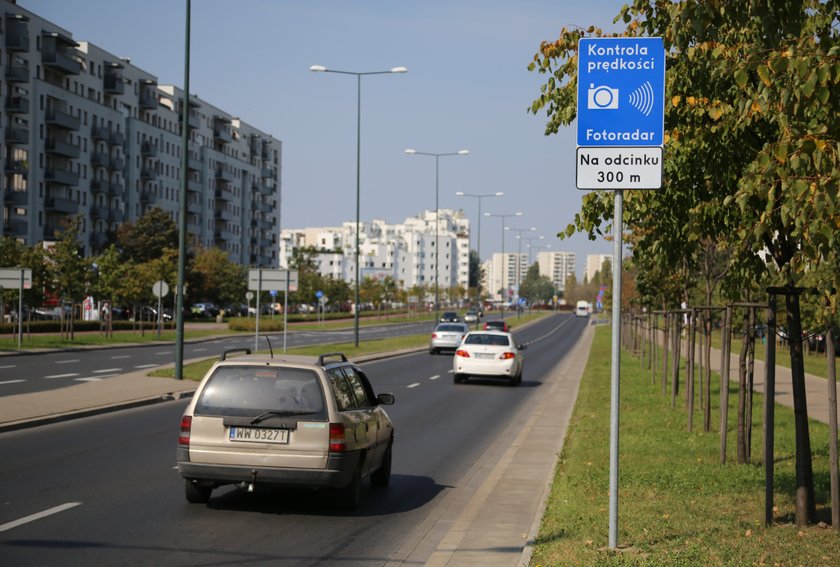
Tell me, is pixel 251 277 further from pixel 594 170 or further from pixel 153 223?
pixel 153 223

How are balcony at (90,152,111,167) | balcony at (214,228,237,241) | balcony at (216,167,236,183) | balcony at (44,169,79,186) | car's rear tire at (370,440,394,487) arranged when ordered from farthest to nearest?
balcony at (214,228,237,241) < balcony at (216,167,236,183) < balcony at (90,152,111,167) < balcony at (44,169,79,186) < car's rear tire at (370,440,394,487)

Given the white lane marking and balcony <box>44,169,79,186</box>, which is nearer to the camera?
the white lane marking

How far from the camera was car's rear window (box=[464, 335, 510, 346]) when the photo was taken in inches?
1259

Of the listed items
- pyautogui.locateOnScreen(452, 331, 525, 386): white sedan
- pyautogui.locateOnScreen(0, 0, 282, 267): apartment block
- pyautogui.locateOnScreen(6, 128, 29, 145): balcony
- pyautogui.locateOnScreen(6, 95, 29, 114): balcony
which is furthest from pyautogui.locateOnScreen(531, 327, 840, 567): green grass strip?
pyautogui.locateOnScreen(6, 95, 29, 114): balcony

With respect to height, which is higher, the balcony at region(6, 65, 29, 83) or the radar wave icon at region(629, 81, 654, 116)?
the balcony at region(6, 65, 29, 83)

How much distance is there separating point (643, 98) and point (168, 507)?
598 centimetres

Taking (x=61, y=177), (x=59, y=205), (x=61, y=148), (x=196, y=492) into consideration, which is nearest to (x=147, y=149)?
(x=61, y=177)

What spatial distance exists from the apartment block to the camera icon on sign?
207ft

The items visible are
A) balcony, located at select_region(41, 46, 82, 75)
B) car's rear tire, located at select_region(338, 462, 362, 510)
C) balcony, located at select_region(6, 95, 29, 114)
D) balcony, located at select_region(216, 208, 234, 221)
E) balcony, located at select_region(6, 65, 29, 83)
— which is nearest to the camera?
car's rear tire, located at select_region(338, 462, 362, 510)

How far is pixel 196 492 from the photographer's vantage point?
1102 cm

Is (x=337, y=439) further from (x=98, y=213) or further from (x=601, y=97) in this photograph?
(x=98, y=213)

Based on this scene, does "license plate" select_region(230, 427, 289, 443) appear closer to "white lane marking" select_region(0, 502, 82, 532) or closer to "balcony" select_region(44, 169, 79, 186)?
"white lane marking" select_region(0, 502, 82, 532)

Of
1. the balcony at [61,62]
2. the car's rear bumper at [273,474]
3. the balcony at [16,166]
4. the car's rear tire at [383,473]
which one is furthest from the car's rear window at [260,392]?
the balcony at [61,62]

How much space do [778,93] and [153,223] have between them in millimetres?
96903
